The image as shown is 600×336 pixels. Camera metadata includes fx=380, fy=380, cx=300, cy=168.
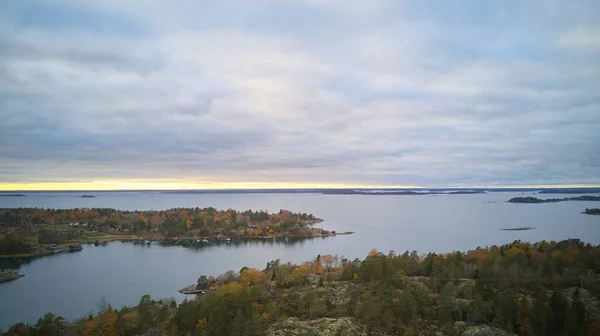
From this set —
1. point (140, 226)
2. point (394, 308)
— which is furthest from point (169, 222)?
point (394, 308)

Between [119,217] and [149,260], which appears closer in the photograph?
[149,260]

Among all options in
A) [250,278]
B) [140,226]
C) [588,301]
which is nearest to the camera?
[588,301]

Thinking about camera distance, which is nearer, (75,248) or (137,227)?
(75,248)

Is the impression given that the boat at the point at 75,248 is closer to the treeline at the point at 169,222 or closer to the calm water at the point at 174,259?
the calm water at the point at 174,259

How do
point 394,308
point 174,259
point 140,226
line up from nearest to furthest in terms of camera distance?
1. point 394,308
2. point 174,259
3. point 140,226

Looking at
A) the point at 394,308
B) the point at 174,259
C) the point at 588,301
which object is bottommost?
the point at 174,259

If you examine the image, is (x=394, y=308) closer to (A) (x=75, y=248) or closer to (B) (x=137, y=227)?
(A) (x=75, y=248)

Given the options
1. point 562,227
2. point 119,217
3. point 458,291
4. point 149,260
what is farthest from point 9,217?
point 562,227

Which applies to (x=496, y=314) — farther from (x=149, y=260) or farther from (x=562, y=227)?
(x=562, y=227)
